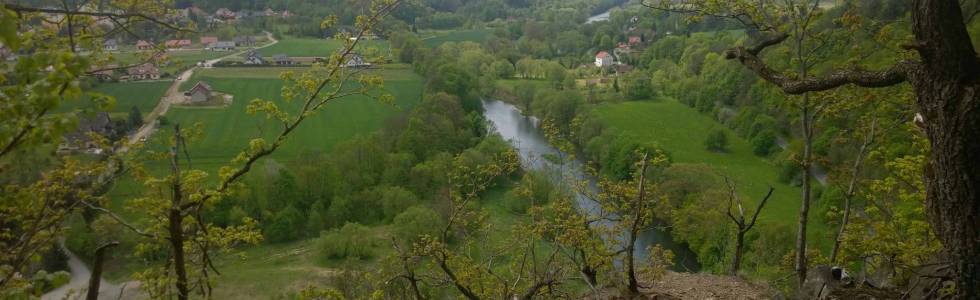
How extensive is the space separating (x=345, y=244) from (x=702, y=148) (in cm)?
2142

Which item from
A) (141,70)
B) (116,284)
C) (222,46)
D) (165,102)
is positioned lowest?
(116,284)

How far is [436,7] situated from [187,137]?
235 ft

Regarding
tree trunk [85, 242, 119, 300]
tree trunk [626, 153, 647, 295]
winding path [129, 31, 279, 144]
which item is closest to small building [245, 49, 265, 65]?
winding path [129, 31, 279, 144]

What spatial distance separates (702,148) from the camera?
34.9 m

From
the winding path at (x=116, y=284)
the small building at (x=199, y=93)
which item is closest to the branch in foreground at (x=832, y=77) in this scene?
the winding path at (x=116, y=284)

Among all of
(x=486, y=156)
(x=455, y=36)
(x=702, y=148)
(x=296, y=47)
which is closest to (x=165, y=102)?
(x=296, y=47)

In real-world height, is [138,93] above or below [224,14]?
below

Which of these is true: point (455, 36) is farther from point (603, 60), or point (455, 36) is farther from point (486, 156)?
point (486, 156)

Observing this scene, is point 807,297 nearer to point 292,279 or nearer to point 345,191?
point 292,279

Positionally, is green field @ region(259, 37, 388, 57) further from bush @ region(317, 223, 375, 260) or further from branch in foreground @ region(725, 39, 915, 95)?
branch in foreground @ region(725, 39, 915, 95)

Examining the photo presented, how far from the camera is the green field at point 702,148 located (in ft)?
81.3

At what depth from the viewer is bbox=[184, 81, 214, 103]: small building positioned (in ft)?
119

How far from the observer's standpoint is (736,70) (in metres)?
40.4

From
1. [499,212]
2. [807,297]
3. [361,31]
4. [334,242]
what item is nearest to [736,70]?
[499,212]
